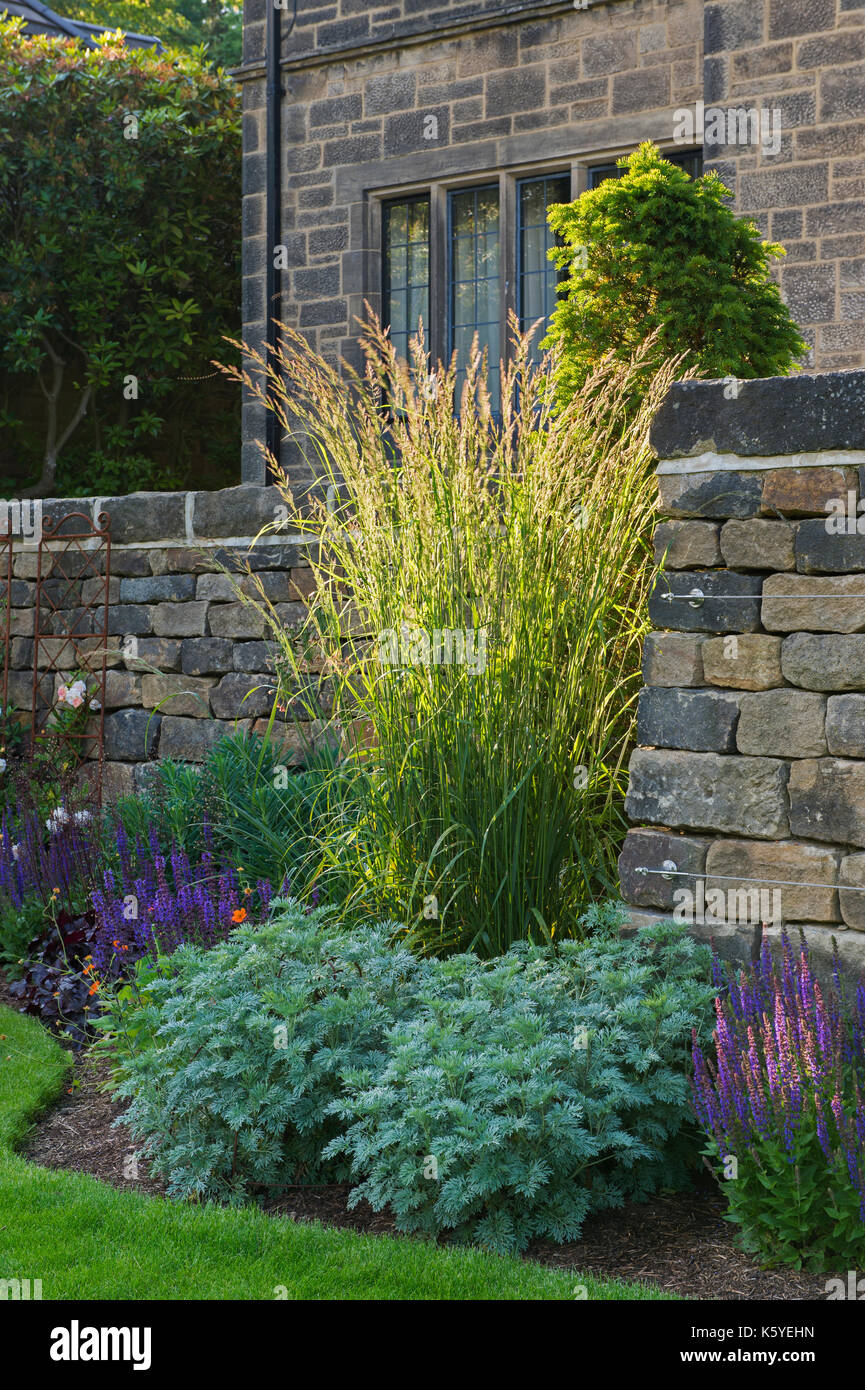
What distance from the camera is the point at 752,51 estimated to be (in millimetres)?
7629

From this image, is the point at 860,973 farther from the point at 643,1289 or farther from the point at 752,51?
the point at 752,51

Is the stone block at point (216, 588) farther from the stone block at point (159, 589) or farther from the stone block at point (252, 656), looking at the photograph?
the stone block at point (252, 656)

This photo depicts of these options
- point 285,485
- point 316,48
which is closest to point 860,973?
point 285,485

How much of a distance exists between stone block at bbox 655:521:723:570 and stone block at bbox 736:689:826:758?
0.42 m

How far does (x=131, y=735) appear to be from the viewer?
681 centimetres

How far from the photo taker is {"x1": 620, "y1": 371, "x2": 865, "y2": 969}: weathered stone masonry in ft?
12.3

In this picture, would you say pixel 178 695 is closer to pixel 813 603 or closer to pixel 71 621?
pixel 71 621

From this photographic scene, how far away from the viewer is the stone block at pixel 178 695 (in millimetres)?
6516

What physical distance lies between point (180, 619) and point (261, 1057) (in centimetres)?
347

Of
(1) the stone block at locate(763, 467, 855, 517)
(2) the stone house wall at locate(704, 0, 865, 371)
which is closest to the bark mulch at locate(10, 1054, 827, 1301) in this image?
(1) the stone block at locate(763, 467, 855, 517)

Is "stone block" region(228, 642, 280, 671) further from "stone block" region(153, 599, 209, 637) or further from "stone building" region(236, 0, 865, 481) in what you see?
"stone building" region(236, 0, 865, 481)

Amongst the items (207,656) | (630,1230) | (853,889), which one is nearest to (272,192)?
(207,656)

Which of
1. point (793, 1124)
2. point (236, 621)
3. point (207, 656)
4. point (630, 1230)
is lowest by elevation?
point (630, 1230)

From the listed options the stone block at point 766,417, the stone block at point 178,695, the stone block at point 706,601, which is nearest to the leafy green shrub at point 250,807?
the stone block at point 178,695
